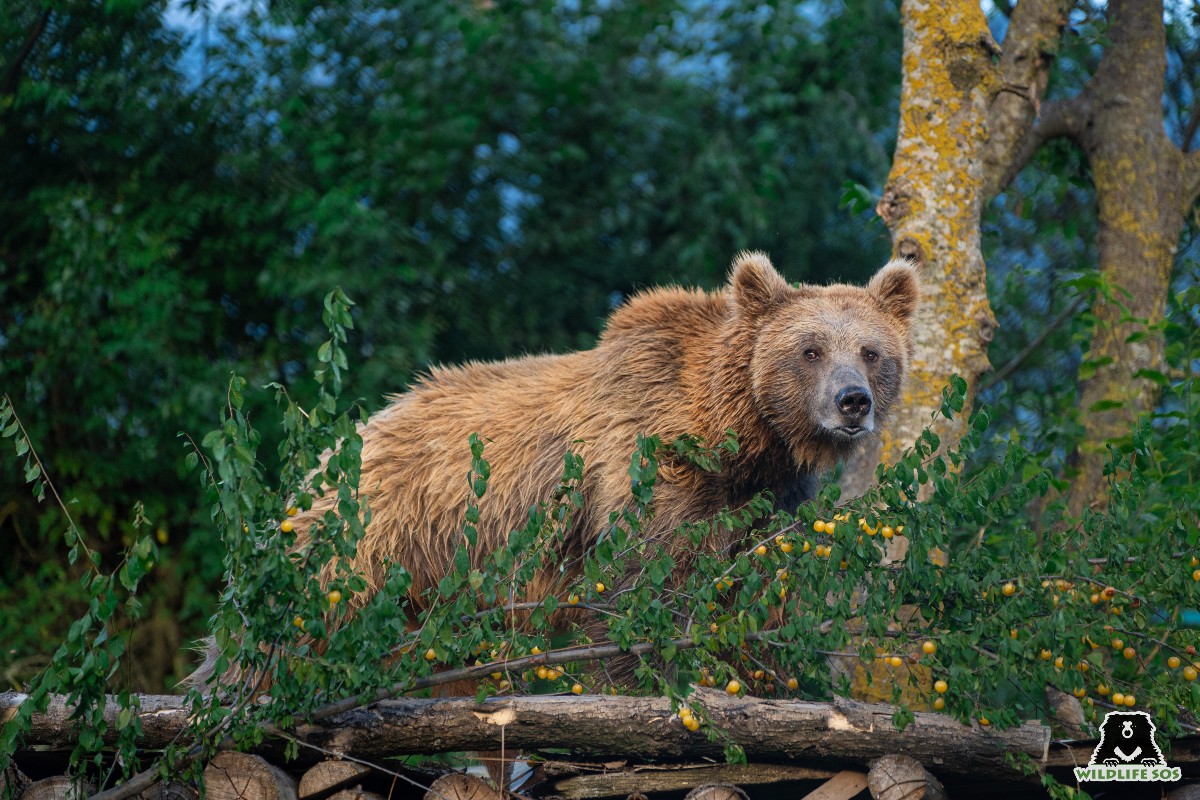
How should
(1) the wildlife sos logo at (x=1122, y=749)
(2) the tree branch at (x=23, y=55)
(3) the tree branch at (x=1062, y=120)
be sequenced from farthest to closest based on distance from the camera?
1. (2) the tree branch at (x=23, y=55)
2. (3) the tree branch at (x=1062, y=120)
3. (1) the wildlife sos logo at (x=1122, y=749)

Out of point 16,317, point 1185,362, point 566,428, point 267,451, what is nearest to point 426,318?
point 267,451

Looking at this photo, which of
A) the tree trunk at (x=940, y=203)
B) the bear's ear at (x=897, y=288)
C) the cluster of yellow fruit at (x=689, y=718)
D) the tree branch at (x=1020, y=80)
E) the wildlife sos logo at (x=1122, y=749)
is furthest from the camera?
the tree branch at (x=1020, y=80)

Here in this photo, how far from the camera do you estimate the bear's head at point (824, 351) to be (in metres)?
5.11

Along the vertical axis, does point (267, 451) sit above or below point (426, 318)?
below

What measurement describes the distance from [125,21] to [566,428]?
541 centimetres

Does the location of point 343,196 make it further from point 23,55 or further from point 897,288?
point 897,288

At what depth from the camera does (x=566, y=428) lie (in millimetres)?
5469

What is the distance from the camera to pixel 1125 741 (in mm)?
4172

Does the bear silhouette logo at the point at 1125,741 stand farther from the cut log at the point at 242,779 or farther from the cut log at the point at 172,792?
the cut log at the point at 172,792

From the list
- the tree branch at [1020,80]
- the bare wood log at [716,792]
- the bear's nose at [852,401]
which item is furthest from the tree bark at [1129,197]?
the bare wood log at [716,792]

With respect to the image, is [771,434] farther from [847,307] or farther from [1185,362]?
[1185,362]

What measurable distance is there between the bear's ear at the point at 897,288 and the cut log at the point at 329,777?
280cm

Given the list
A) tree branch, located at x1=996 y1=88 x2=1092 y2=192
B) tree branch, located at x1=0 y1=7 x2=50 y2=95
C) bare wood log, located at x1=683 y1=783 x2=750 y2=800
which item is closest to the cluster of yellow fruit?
bare wood log, located at x1=683 y1=783 x2=750 y2=800

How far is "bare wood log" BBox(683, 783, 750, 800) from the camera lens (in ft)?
13.7
